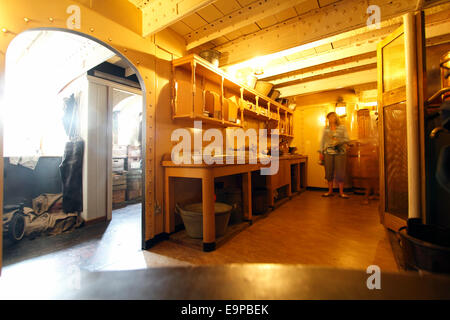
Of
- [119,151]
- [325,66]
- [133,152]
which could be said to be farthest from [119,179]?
[325,66]

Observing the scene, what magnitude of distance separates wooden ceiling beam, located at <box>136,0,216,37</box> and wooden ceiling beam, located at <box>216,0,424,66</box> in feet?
4.28

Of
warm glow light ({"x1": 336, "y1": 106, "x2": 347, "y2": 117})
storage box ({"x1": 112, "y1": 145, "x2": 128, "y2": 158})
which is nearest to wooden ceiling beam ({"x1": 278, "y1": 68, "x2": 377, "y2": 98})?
warm glow light ({"x1": 336, "y1": 106, "x2": 347, "y2": 117})

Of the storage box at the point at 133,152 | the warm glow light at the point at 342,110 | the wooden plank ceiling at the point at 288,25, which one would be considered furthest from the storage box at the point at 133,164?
the warm glow light at the point at 342,110

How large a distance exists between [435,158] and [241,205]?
7.10 ft

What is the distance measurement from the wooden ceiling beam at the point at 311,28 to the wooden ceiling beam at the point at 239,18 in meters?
0.40

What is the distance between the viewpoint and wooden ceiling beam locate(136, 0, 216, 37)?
190 centimetres

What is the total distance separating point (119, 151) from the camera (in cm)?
521

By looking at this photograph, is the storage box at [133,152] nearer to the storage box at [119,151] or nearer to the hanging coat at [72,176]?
the storage box at [119,151]

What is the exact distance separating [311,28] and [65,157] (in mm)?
3954

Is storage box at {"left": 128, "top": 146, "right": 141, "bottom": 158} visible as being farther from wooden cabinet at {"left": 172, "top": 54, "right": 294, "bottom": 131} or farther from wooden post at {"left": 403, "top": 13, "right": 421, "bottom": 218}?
wooden post at {"left": 403, "top": 13, "right": 421, "bottom": 218}

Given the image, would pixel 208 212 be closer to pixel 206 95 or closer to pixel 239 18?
pixel 206 95

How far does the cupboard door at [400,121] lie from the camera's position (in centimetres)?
196
